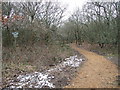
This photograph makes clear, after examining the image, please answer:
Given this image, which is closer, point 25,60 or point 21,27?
point 25,60

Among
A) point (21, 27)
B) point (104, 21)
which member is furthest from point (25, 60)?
point (104, 21)

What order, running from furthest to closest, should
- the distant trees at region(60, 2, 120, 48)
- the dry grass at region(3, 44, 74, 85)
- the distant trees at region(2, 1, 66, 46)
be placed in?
the distant trees at region(60, 2, 120, 48) → the distant trees at region(2, 1, 66, 46) → the dry grass at region(3, 44, 74, 85)

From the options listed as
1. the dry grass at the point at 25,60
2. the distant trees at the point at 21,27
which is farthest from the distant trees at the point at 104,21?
the dry grass at the point at 25,60

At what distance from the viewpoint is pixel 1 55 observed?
32.7 feet

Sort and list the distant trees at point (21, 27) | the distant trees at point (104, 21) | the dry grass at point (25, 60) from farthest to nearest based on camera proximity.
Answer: the distant trees at point (104, 21) → the distant trees at point (21, 27) → the dry grass at point (25, 60)

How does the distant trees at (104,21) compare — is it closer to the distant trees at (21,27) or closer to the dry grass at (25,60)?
the distant trees at (21,27)

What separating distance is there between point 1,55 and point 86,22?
68.8ft

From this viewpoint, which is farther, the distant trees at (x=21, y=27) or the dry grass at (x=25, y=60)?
the distant trees at (x=21, y=27)

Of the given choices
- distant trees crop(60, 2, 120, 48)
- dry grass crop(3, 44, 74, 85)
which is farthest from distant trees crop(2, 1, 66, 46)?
distant trees crop(60, 2, 120, 48)

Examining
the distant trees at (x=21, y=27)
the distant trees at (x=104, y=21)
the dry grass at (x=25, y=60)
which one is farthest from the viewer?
the distant trees at (x=104, y=21)

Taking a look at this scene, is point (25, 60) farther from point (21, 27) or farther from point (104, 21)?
point (104, 21)

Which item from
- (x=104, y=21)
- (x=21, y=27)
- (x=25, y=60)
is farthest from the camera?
(x=104, y=21)

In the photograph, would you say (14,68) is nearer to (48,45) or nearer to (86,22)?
(48,45)

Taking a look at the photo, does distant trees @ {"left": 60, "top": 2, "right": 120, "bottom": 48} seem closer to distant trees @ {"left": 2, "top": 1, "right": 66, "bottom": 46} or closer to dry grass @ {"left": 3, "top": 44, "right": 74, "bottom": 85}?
distant trees @ {"left": 2, "top": 1, "right": 66, "bottom": 46}
